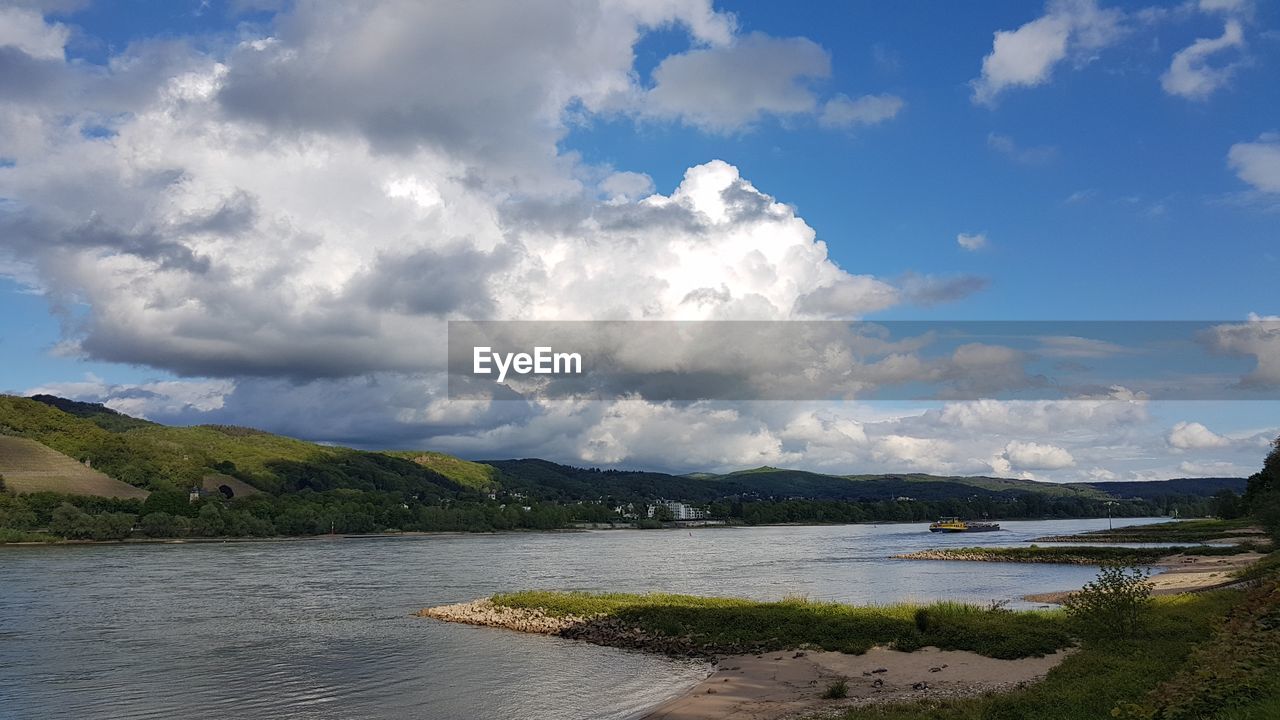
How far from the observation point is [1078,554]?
4326 inches

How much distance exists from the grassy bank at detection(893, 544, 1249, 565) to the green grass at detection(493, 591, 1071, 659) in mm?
61908

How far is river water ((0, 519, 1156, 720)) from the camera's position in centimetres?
3262

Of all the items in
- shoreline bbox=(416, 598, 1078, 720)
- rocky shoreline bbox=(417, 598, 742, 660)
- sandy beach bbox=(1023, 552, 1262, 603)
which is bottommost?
sandy beach bbox=(1023, 552, 1262, 603)

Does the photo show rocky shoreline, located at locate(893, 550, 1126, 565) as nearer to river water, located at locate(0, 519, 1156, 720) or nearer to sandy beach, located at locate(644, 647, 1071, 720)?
river water, located at locate(0, 519, 1156, 720)

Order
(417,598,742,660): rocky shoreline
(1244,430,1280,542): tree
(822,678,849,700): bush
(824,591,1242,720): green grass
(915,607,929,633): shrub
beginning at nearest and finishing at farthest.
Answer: (824,591,1242,720): green grass → (822,678,849,700): bush → (915,607,929,633): shrub → (417,598,742,660): rocky shoreline → (1244,430,1280,542): tree

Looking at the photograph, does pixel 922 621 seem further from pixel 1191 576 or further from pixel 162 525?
pixel 162 525

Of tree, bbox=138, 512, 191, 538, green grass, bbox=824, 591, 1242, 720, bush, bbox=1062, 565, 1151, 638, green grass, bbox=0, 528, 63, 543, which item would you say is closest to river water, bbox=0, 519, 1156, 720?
green grass, bbox=824, 591, 1242, 720

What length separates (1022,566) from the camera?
329ft

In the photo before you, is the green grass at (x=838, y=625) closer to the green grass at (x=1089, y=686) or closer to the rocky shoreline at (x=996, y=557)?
the green grass at (x=1089, y=686)

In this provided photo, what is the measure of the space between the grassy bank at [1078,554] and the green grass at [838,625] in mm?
61908

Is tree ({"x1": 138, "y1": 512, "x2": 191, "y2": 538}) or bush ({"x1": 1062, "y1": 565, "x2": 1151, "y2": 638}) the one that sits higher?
bush ({"x1": 1062, "y1": 565, "x2": 1151, "y2": 638})

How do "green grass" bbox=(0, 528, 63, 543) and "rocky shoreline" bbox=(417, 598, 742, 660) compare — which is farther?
"green grass" bbox=(0, 528, 63, 543)

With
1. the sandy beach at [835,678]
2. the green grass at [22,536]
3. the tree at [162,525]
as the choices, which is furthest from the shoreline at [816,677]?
the tree at [162,525]

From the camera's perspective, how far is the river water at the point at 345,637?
3262 centimetres
